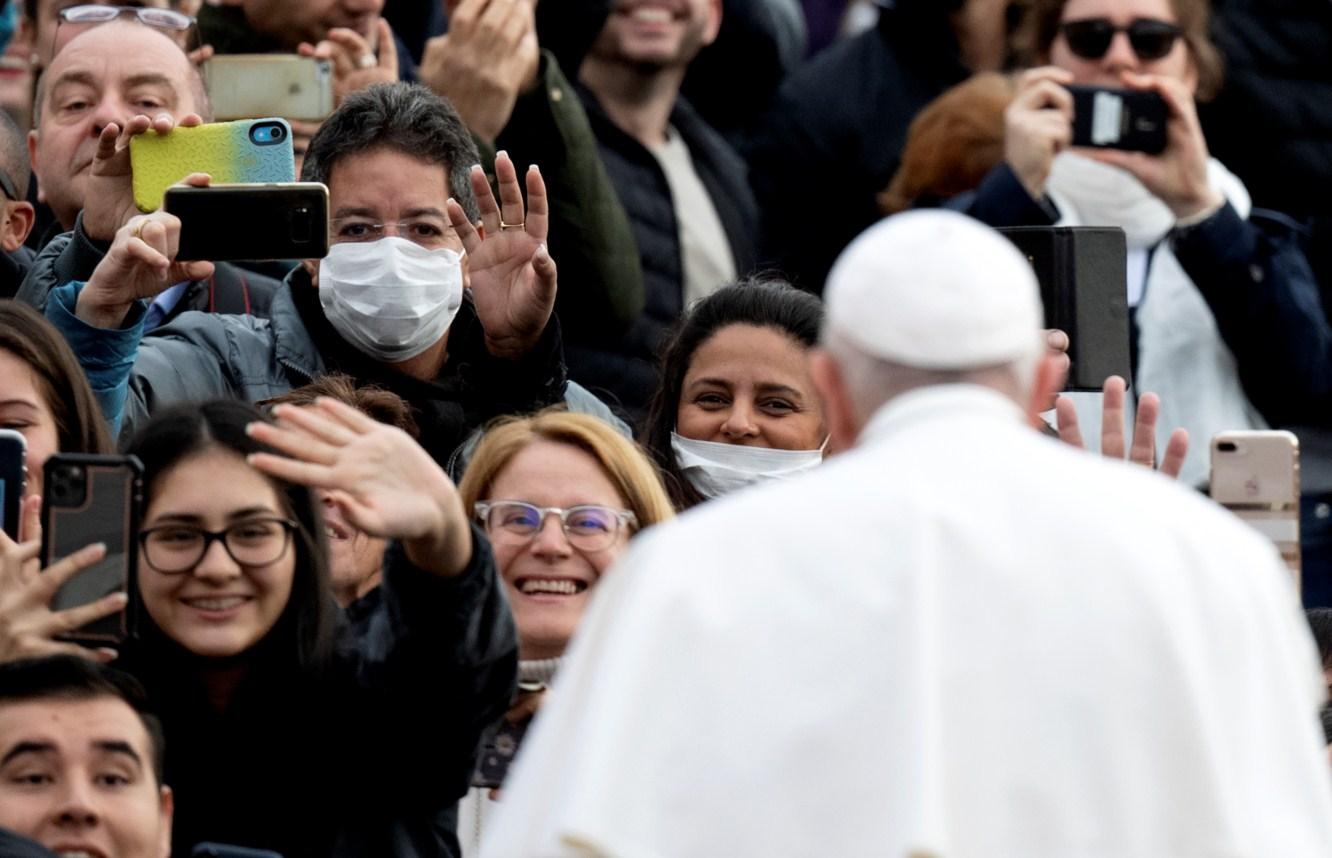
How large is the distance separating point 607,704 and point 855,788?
369mm

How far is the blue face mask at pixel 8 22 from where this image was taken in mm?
9477

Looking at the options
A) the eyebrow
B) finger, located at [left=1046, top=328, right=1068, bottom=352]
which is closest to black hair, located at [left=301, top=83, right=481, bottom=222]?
finger, located at [left=1046, top=328, right=1068, bottom=352]

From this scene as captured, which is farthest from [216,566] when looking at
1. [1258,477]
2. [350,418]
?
[1258,477]

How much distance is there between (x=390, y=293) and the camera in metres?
7.11

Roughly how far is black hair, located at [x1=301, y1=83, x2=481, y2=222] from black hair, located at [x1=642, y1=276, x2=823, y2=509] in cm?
60

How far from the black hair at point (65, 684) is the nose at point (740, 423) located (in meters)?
2.18

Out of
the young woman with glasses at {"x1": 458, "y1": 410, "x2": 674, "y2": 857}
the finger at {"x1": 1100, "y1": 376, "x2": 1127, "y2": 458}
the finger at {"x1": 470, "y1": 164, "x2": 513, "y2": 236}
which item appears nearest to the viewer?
the young woman with glasses at {"x1": 458, "y1": 410, "x2": 674, "y2": 857}

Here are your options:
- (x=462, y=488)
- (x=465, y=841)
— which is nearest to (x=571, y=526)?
(x=462, y=488)

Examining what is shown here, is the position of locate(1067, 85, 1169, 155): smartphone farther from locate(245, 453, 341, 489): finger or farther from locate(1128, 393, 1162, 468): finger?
locate(245, 453, 341, 489): finger

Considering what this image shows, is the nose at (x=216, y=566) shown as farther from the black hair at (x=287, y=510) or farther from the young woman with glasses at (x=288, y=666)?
the black hair at (x=287, y=510)

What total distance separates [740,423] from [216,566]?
77.6 inches

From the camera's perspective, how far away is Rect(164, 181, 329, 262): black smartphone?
21.6 feet

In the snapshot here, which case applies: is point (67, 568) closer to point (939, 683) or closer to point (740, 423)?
point (939, 683)

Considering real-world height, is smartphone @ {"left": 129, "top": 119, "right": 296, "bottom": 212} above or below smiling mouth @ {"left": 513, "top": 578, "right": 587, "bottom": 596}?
above
